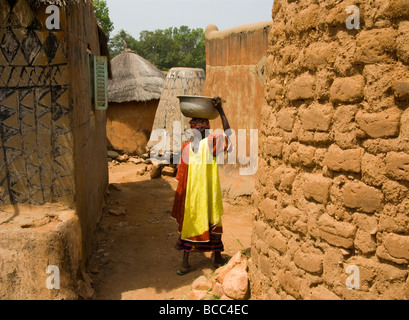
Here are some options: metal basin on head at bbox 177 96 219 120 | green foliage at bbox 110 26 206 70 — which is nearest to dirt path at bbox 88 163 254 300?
metal basin on head at bbox 177 96 219 120

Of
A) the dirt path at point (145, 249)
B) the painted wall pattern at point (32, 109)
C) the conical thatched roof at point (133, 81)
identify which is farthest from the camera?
the conical thatched roof at point (133, 81)

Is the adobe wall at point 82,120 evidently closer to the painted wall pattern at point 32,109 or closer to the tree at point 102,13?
the painted wall pattern at point 32,109

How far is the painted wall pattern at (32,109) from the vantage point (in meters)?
3.31

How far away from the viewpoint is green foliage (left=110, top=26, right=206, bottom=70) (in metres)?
33.7

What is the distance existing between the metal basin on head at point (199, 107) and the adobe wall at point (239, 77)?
2.44 meters

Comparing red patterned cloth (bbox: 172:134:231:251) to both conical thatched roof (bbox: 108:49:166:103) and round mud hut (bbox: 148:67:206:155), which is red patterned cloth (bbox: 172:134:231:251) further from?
conical thatched roof (bbox: 108:49:166:103)

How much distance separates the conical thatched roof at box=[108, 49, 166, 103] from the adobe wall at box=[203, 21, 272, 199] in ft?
13.5

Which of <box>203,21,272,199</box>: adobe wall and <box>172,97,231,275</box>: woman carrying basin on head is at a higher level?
<box>203,21,272,199</box>: adobe wall

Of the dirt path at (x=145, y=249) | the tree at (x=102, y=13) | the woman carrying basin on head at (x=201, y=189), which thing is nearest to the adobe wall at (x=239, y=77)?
the dirt path at (x=145, y=249)
